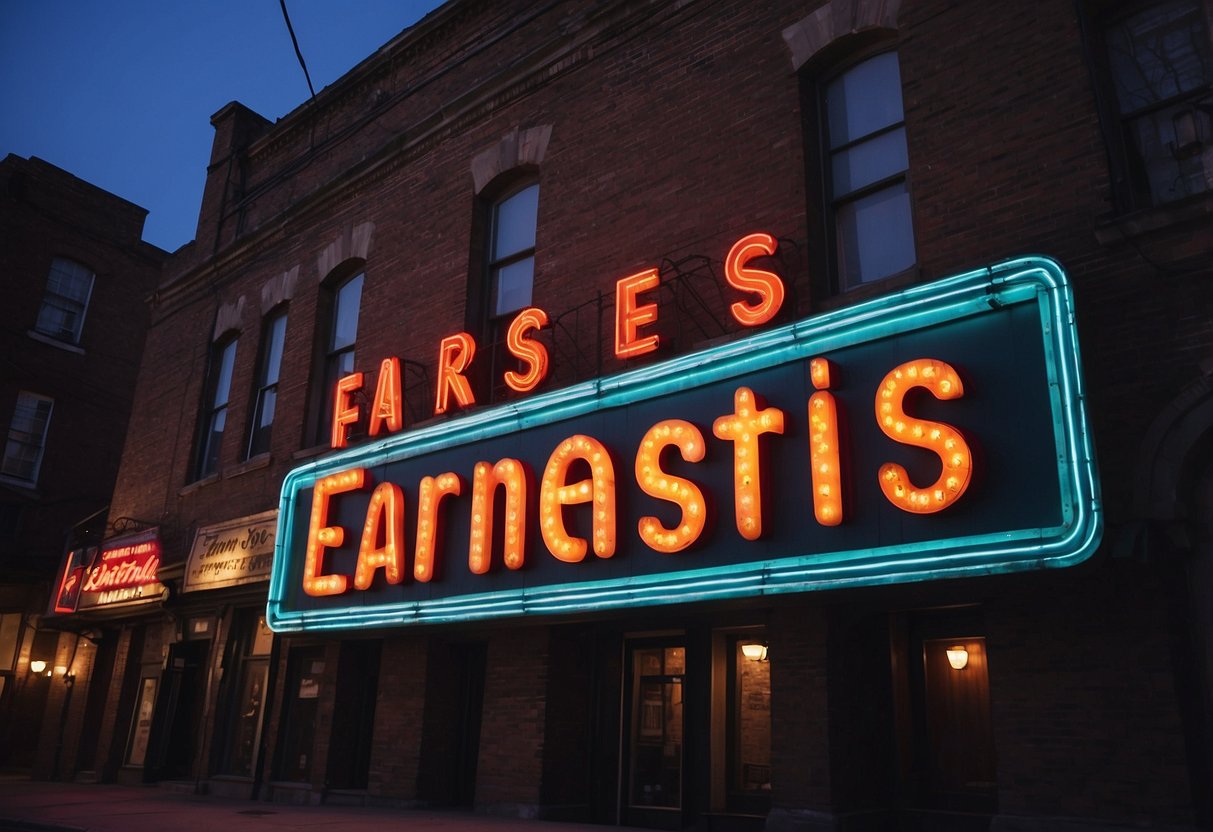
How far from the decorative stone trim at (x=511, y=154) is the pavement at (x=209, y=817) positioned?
8.07 metres

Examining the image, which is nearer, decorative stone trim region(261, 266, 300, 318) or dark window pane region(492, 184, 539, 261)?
dark window pane region(492, 184, 539, 261)

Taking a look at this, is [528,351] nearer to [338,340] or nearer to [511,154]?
[511,154]

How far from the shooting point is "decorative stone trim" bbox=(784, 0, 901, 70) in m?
9.27

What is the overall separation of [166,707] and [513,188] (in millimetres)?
10344

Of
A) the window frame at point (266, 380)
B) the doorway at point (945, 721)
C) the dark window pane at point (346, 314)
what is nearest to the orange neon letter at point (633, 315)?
the doorway at point (945, 721)

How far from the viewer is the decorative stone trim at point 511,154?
1249cm

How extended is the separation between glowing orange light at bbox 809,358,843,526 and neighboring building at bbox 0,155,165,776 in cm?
1940

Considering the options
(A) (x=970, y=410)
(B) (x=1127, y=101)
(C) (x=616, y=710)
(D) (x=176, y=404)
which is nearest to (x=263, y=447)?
(D) (x=176, y=404)

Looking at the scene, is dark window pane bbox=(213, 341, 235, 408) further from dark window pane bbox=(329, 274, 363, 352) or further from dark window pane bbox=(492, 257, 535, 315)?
dark window pane bbox=(492, 257, 535, 315)

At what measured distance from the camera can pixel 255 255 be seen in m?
17.4

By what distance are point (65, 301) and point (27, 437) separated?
13.2ft

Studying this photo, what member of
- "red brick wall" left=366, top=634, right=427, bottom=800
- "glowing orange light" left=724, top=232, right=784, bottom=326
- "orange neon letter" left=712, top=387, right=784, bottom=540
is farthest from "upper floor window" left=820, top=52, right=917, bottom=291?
"red brick wall" left=366, top=634, right=427, bottom=800

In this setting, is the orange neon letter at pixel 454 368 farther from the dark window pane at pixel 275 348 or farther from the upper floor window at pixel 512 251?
the dark window pane at pixel 275 348

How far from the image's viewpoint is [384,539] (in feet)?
36.8
